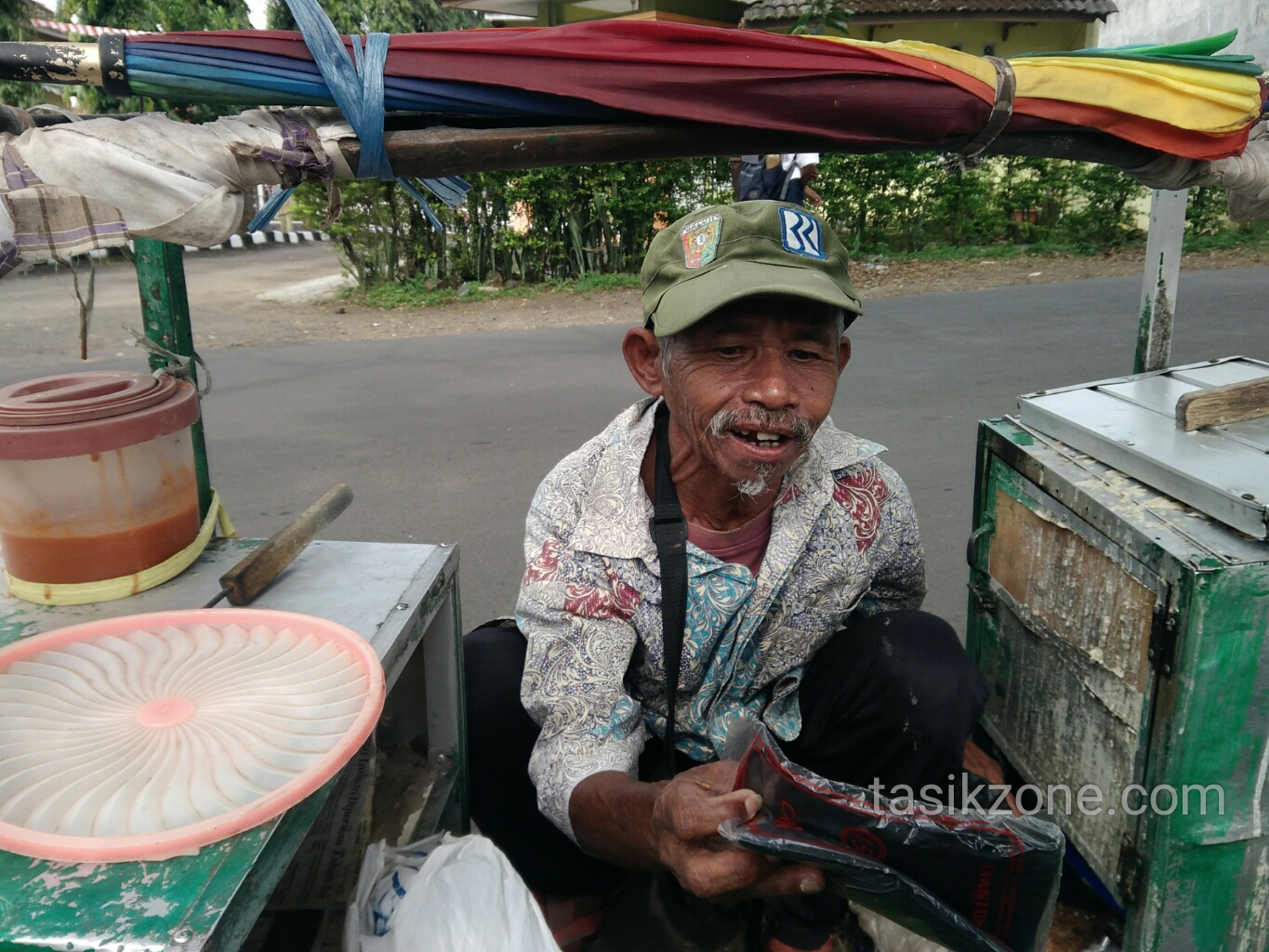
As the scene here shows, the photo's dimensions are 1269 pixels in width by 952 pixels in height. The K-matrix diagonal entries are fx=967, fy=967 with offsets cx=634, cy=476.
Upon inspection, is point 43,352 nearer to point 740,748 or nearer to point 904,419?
point 904,419

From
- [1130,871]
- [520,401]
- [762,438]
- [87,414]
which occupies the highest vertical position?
[87,414]

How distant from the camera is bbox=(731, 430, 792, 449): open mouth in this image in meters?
1.57

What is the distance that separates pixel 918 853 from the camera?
1.13 m

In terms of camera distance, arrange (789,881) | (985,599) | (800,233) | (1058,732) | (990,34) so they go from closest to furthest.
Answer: (789,881)
(800,233)
(1058,732)
(985,599)
(990,34)

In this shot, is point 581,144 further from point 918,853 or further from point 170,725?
point 918,853

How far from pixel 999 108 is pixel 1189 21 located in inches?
543

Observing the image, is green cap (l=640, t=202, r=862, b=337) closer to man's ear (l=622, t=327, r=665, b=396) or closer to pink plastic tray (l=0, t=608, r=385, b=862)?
man's ear (l=622, t=327, r=665, b=396)

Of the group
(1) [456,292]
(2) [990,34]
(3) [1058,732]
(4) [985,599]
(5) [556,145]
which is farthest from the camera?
(2) [990,34]

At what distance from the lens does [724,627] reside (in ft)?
5.48

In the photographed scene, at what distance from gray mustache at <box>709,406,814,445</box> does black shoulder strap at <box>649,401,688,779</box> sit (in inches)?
7.2

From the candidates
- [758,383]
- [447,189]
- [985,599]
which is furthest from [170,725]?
[985,599]

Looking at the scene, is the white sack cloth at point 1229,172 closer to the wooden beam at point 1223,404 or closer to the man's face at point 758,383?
the wooden beam at point 1223,404

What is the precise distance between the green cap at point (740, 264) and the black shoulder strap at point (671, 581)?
31 centimetres

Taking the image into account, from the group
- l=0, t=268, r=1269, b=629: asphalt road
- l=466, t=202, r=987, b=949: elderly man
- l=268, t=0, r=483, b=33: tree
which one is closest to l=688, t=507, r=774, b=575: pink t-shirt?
l=466, t=202, r=987, b=949: elderly man
